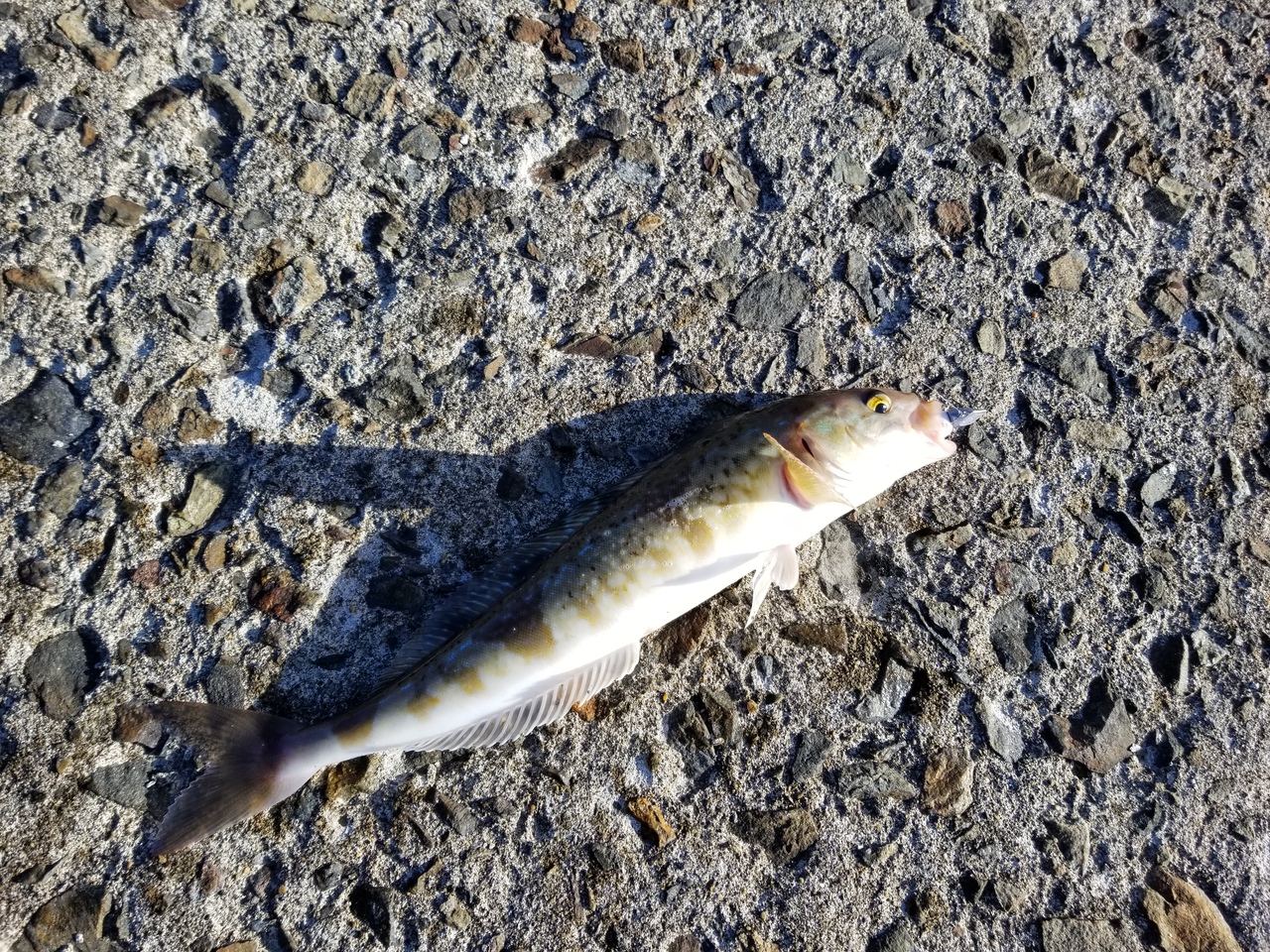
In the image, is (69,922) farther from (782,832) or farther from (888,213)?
(888,213)

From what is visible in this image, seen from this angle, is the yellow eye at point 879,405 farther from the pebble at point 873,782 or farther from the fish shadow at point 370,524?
the pebble at point 873,782

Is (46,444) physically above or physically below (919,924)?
above

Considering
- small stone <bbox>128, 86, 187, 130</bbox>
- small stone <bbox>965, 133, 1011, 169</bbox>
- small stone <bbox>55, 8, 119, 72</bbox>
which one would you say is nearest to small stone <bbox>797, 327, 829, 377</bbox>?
small stone <bbox>965, 133, 1011, 169</bbox>

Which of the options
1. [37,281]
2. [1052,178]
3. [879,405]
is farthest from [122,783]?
[1052,178]

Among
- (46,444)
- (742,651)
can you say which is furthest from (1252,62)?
(46,444)

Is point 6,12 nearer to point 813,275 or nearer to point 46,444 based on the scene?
point 46,444

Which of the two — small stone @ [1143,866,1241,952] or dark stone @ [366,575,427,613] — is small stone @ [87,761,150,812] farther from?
small stone @ [1143,866,1241,952]
